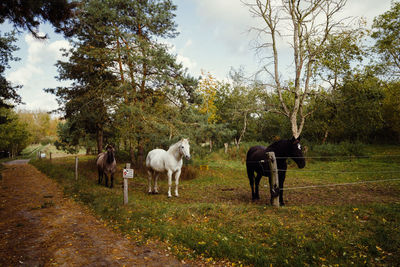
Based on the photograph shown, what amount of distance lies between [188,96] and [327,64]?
1020cm

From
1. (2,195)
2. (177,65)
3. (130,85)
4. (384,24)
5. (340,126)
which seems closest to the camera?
(2,195)

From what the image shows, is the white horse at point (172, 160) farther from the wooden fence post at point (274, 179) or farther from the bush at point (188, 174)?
the bush at point (188, 174)

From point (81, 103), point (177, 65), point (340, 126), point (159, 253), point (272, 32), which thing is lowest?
point (159, 253)

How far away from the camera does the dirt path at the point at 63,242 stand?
3.90m

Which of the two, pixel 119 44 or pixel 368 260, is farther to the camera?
pixel 119 44

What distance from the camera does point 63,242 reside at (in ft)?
15.1

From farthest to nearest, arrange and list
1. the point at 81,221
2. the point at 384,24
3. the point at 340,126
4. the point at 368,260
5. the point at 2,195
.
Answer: the point at 340,126, the point at 384,24, the point at 2,195, the point at 81,221, the point at 368,260

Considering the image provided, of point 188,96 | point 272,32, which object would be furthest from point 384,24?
point 188,96

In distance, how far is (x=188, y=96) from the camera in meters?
13.2

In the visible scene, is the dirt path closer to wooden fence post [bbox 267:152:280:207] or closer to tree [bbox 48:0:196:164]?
wooden fence post [bbox 267:152:280:207]

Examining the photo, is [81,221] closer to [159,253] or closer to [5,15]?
[159,253]

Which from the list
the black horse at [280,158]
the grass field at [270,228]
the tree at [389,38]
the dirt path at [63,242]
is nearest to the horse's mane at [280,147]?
the black horse at [280,158]

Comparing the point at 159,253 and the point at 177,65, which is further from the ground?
the point at 177,65

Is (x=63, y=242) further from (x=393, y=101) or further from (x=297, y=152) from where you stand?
(x=393, y=101)
